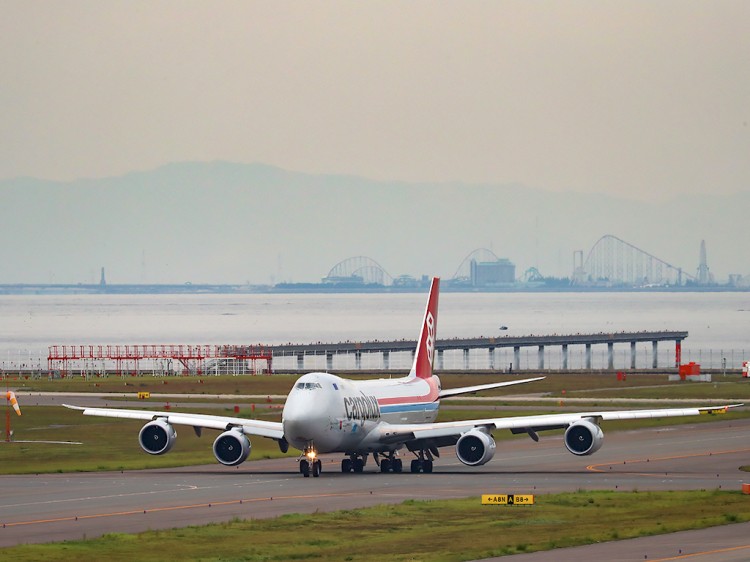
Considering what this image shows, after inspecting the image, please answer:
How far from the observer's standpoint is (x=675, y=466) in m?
63.9

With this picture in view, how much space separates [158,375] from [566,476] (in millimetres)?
102161

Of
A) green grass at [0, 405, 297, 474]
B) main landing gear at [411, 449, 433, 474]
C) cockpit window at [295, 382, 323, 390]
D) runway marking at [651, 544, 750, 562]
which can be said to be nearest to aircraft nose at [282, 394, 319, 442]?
cockpit window at [295, 382, 323, 390]

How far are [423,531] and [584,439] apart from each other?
18780 millimetres

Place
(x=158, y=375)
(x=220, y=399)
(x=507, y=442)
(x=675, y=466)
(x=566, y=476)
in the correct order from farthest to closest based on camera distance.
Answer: (x=158, y=375) < (x=220, y=399) < (x=507, y=442) < (x=675, y=466) < (x=566, y=476)

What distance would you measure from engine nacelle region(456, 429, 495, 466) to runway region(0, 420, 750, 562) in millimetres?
803

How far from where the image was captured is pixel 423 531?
41.4m

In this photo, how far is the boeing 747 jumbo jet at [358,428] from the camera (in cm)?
5775

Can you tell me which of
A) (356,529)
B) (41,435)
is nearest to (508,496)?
(356,529)

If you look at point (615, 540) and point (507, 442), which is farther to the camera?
point (507, 442)

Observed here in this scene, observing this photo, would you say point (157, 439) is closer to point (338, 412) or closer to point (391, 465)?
point (338, 412)

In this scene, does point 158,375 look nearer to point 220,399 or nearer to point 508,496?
point 220,399

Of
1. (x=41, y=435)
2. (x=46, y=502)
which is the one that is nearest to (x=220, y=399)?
(x=41, y=435)

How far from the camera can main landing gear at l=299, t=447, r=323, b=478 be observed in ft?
192

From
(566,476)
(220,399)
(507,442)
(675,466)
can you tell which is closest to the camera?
(566,476)
